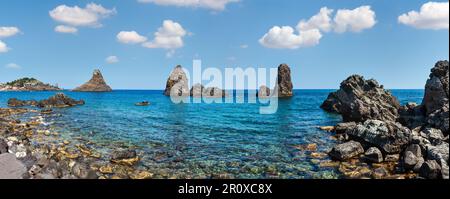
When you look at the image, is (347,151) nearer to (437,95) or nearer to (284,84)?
(437,95)

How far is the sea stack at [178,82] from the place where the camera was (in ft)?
562

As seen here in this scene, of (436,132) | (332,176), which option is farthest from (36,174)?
(436,132)

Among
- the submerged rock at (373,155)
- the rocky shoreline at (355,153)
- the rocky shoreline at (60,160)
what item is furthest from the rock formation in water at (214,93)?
the submerged rock at (373,155)

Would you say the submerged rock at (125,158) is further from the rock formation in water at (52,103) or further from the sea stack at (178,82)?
the sea stack at (178,82)

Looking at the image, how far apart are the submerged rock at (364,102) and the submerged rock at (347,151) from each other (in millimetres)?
18762

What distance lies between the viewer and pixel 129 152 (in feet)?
77.6

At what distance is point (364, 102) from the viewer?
4581 centimetres

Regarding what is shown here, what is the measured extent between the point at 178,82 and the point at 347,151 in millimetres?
156606

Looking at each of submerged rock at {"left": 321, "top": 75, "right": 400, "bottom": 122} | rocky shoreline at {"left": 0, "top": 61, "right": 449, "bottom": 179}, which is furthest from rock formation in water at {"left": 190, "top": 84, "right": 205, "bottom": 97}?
rocky shoreline at {"left": 0, "top": 61, "right": 449, "bottom": 179}

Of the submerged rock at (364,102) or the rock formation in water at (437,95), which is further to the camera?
the submerged rock at (364,102)

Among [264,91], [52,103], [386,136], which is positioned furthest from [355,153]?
[264,91]
